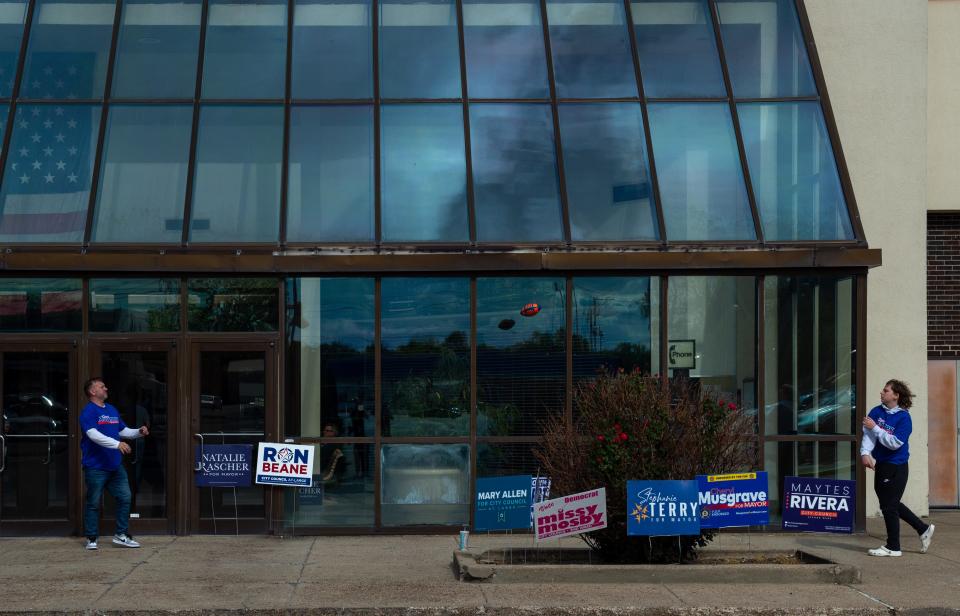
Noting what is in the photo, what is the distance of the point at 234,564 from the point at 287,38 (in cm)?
667

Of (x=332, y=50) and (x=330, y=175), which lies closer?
(x=330, y=175)

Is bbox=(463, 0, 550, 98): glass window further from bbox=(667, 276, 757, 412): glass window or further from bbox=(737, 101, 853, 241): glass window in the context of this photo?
bbox=(667, 276, 757, 412): glass window

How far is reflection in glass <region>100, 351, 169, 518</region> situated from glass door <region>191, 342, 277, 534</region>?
0.38 metres

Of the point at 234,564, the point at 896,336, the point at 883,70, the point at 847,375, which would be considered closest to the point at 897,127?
the point at 883,70

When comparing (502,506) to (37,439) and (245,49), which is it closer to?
(37,439)

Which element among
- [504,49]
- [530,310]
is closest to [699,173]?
[530,310]

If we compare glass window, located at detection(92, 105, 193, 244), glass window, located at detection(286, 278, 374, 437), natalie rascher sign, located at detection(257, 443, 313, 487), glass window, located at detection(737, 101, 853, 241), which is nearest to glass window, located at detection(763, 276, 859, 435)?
glass window, located at detection(737, 101, 853, 241)

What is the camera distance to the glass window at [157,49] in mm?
14094

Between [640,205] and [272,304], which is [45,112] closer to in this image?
[272,304]

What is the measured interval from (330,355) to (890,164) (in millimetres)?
7802

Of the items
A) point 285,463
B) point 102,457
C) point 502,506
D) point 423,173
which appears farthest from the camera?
point 423,173

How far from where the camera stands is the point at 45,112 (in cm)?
1387

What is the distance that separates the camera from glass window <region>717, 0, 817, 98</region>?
47.3 feet

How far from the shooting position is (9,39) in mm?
14320
